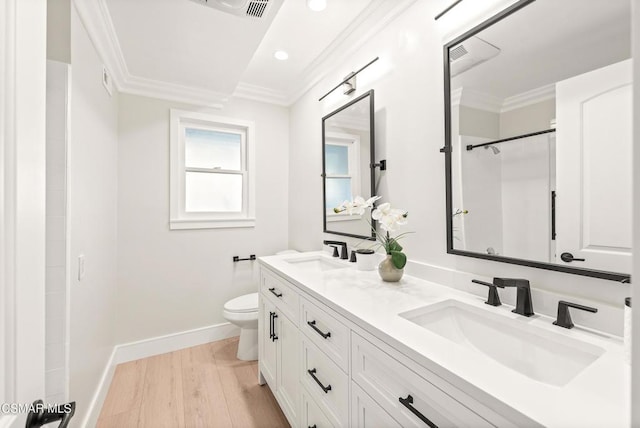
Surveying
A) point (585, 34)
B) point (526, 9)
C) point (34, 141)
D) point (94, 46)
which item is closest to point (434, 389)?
point (34, 141)

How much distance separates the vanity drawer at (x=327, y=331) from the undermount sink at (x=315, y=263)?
0.65m

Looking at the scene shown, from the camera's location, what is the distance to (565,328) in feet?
2.98

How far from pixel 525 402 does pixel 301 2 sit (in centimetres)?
214

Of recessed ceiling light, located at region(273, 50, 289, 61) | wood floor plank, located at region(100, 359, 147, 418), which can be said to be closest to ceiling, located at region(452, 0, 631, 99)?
recessed ceiling light, located at region(273, 50, 289, 61)

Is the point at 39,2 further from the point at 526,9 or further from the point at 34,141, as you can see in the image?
the point at 526,9

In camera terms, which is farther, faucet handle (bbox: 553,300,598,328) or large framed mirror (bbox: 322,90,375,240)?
large framed mirror (bbox: 322,90,375,240)

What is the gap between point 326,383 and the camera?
1.21m

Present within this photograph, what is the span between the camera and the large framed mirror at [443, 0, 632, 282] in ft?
2.85

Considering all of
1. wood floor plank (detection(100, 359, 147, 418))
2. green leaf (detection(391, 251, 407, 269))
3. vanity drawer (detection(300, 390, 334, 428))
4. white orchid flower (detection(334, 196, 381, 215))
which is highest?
white orchid flower (detection(334, 196, 381, 215))

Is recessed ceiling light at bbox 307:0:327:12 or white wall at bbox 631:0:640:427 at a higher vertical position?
recessed ceiling light at bbox 307:0:327:12

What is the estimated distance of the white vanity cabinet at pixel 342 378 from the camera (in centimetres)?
72

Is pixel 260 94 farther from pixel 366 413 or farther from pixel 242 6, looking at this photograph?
pixel 366 413

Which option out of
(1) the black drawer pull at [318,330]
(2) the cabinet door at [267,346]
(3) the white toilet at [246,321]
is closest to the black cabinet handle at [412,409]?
(1) the black drawer pull at [318,330]

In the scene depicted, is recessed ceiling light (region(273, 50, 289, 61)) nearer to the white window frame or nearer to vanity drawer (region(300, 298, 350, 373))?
the white window frame
